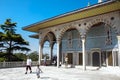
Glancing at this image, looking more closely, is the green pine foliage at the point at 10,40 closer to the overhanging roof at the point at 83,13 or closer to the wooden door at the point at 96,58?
the overhanging roof at the point at 83,13

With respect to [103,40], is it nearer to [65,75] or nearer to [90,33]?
[90,33]

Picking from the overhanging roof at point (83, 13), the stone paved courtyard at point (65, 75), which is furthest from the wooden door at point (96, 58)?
the overhanging roof at point (83, 13)

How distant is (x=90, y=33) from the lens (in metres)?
16.2

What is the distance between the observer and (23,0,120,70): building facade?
41.7ft

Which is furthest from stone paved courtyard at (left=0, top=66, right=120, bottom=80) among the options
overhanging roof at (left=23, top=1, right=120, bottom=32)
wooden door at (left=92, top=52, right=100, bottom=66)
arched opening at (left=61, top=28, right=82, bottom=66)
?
overhanging roof at (left=23, top=1, right=120, bottom=32)

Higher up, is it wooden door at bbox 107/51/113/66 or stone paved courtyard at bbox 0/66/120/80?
wooden door at bbox 107/51/113/66

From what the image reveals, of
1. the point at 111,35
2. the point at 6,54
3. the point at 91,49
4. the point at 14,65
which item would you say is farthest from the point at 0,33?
the point at 111,35

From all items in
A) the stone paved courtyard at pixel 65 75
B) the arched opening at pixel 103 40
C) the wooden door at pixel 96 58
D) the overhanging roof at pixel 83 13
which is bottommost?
the stone paved courtyard at pixel 65 75

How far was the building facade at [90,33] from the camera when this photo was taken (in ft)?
41.7

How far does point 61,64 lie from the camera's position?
60.6 ft

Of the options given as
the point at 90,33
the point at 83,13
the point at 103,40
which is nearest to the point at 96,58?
the point at 103,40

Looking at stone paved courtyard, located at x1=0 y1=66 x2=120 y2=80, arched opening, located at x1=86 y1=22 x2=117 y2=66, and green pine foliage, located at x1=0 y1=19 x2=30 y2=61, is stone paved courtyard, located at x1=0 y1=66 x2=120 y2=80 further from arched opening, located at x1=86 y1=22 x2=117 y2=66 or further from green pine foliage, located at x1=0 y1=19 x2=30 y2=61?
green pine foliage, located at x1=0 y1=19 x2=30 y2=61

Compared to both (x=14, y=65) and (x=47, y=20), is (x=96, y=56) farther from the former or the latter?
(x=14, y=65)

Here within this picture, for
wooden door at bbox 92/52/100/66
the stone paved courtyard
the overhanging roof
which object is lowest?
the stone paved courtyard
